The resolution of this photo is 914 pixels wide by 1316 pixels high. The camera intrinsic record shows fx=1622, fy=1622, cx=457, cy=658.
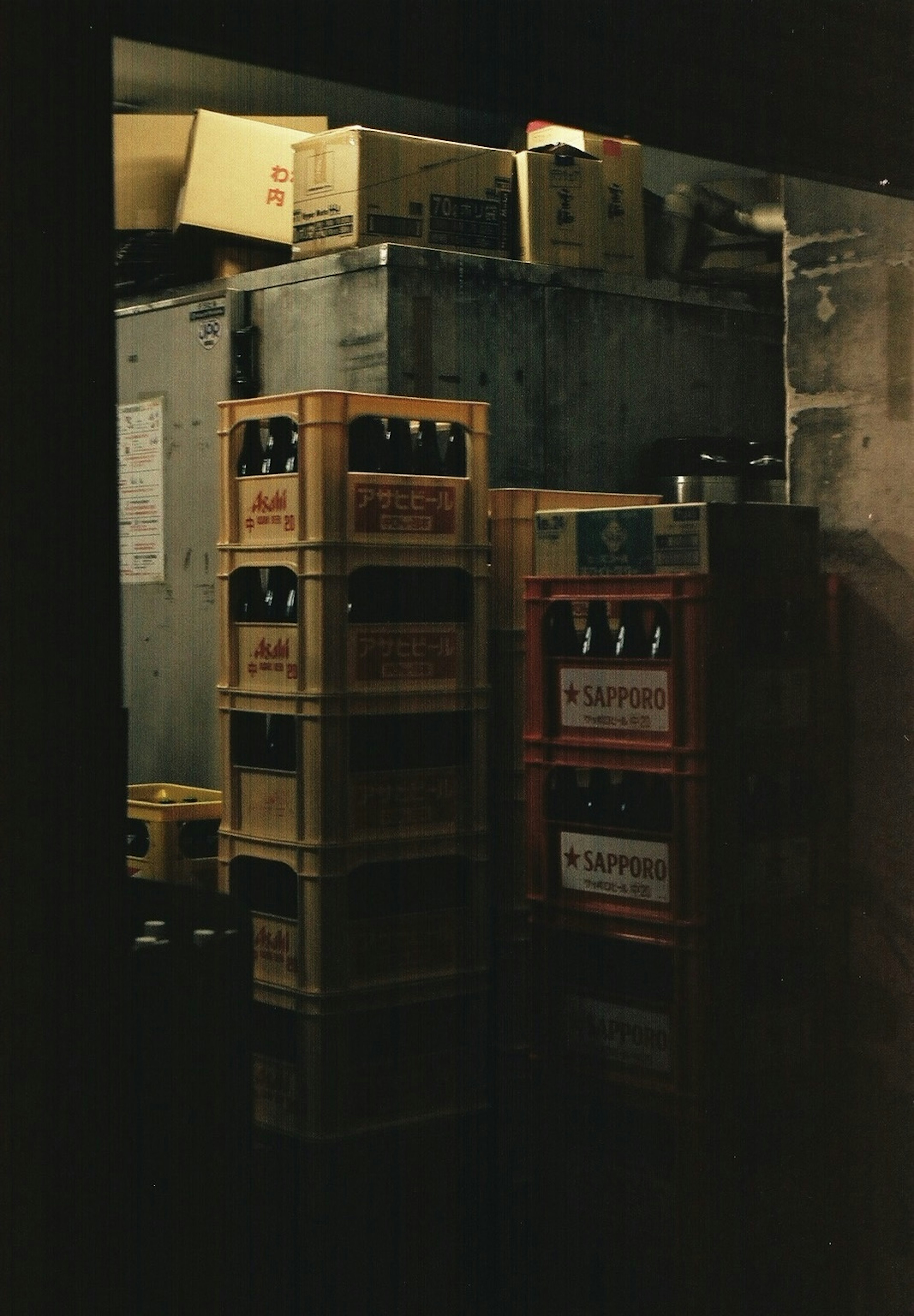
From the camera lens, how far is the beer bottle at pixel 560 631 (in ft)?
15.4

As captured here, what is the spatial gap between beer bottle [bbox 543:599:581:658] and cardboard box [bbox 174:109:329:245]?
2375 millimetres

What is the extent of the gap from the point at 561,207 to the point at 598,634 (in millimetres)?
2099

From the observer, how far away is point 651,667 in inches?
Answer: 171

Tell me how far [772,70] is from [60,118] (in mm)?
1742

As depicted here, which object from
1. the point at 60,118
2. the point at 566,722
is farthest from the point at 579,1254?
the point at 60,118

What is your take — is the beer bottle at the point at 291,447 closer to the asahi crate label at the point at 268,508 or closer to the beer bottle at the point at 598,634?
the asahi crate label at the point at 268,508

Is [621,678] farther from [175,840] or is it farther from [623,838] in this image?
[175,840]

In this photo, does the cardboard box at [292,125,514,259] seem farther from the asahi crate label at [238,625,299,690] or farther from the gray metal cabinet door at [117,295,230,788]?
the asahi crate label at [238,625,299,690]

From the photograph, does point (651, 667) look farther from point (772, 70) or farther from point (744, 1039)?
point (772, 70)

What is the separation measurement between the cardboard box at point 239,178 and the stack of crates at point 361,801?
144 centimetres

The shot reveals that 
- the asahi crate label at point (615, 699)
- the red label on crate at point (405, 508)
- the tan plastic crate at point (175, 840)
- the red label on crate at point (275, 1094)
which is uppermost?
the red label on crate at point (405, 508)

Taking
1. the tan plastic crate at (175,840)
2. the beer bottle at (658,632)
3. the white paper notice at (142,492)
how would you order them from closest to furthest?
the beer bottle at (658,632) → the tan plastic crate at (175,840) → the white paper notice at (142,492)

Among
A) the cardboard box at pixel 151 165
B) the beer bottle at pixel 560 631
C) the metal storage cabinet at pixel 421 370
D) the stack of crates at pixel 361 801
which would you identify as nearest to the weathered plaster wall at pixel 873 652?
the beer bottle at pixel 560 631

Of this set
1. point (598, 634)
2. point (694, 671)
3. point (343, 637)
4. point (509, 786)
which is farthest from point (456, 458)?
point (694, 671)
